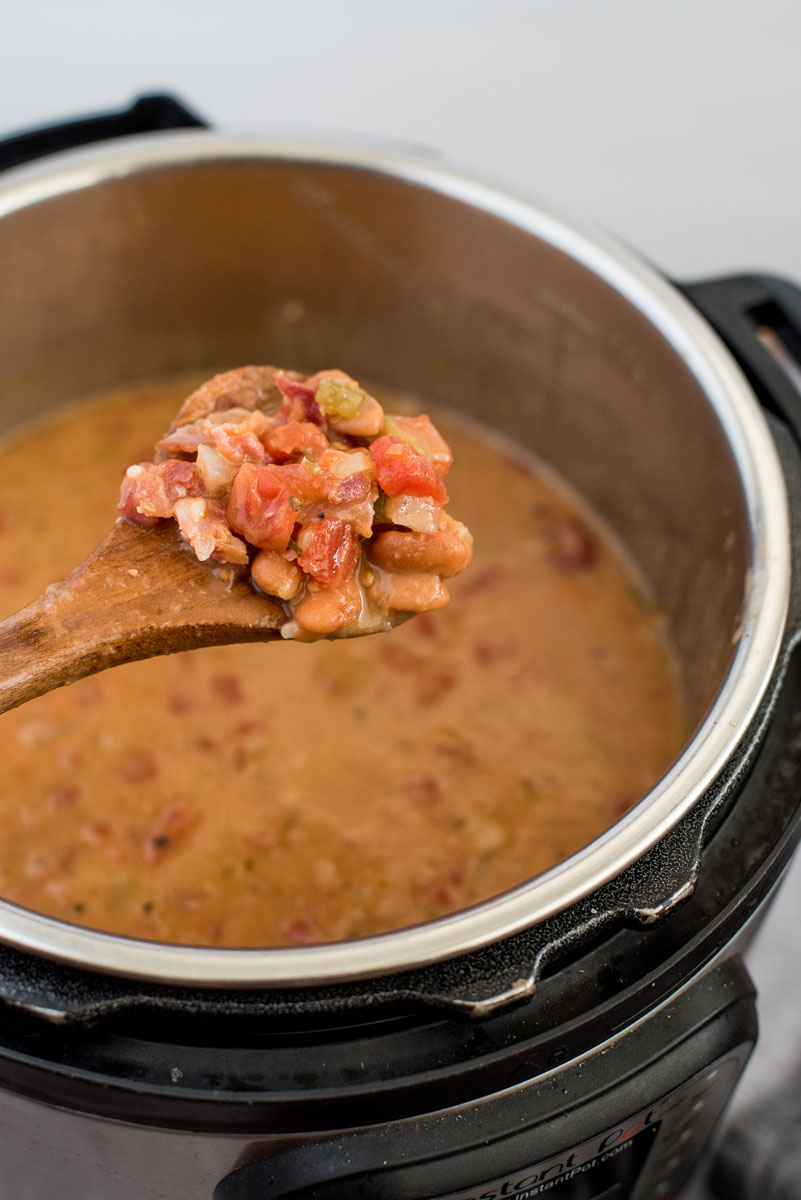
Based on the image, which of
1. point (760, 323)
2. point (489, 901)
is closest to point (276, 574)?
point (489, 901)

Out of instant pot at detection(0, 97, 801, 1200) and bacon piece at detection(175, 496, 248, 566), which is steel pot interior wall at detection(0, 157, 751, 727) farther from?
bacon piece at detection(175, 496, 248, 566)

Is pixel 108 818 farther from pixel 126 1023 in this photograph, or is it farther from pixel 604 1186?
pixel 604 1186

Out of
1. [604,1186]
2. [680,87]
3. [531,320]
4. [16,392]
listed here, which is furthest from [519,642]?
[680,87]

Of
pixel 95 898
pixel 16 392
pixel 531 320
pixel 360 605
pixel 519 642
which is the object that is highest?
pixel 531 320

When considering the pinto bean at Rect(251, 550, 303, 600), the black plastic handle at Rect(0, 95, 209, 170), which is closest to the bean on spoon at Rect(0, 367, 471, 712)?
the pinto bean at Rect(251, 550, 303, 600)

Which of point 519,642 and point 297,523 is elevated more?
point 297,523

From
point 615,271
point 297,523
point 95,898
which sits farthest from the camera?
point 615,271

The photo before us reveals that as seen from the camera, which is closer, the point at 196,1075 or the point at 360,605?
the point at 196,1075
